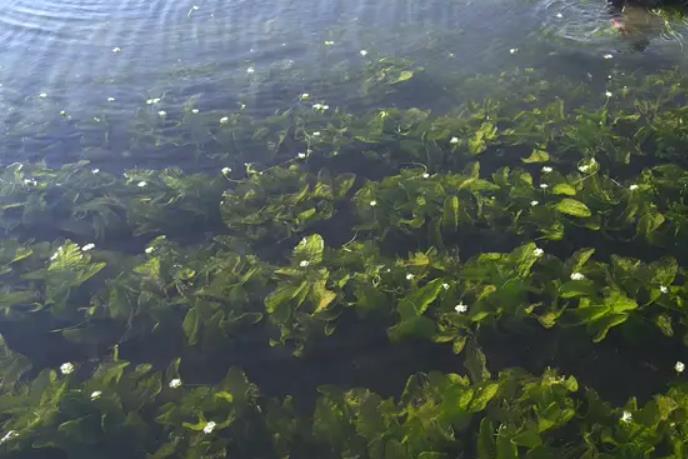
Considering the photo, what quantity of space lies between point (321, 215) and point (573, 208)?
2833mm

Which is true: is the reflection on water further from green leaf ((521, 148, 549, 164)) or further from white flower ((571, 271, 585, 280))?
white flower ((571, 271, 585, 280))

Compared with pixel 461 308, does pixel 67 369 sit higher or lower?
lower

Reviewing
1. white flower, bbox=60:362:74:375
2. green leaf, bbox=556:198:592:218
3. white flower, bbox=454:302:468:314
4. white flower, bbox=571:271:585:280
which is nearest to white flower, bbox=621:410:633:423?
white flower, bbox=571:271:585:280

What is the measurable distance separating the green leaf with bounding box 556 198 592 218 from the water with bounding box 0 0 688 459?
0.12 ft

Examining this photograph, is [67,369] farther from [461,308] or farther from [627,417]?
[627,417]

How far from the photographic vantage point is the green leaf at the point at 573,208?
702 centimetres

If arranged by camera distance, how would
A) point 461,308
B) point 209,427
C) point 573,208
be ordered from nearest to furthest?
1. point 209,427
2. point 461,308
3. point 573,208

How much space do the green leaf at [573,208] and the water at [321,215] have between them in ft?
0.12

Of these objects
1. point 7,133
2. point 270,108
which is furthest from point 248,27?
point 7,133

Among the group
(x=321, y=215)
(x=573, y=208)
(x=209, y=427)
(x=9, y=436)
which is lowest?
(x=9, y=436)

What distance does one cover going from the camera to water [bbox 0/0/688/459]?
19.3 feet

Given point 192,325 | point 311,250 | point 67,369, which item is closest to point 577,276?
point 311,250

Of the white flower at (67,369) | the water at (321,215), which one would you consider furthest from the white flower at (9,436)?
the white flower at (67,369)

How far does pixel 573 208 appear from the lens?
7.11 meters
